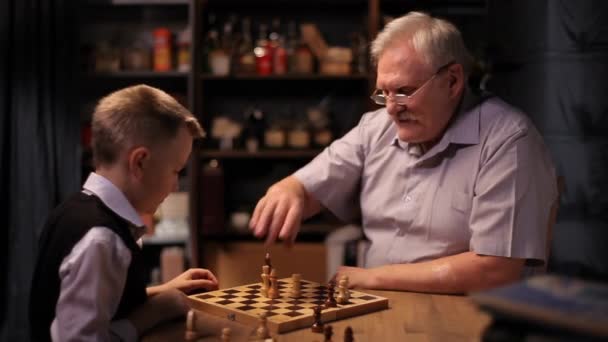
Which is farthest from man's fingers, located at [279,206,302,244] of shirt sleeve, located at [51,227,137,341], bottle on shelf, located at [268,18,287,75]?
bottle on shelf, located at [268,18,287,75]

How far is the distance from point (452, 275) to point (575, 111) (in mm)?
1547

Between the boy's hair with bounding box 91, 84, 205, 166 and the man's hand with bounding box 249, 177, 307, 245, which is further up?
the boy's hair with bounding box 91, 84, 205, 166

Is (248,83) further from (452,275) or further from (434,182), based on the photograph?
(452,275)

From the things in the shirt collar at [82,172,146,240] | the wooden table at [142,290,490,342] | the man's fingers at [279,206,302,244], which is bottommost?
the wooden table at [142,290,490,342]

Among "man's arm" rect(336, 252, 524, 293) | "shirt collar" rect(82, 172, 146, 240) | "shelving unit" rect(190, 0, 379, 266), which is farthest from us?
"shelving unit" rect(190, 0, 379, 266)

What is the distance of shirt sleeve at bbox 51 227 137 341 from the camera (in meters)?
1.26

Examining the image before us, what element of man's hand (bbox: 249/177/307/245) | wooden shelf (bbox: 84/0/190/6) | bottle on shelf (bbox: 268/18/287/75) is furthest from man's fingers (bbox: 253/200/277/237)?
wooden shelf (bbox: 84/0/190/6)

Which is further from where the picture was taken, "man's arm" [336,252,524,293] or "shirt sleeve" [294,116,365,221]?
"shirt sleeve" [294,116,365,221]

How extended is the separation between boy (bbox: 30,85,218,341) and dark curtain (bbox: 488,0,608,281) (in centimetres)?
201

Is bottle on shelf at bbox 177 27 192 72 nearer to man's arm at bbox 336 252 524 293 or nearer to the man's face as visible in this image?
the man's face

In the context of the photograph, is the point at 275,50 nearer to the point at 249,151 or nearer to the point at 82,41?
the point at 249,151

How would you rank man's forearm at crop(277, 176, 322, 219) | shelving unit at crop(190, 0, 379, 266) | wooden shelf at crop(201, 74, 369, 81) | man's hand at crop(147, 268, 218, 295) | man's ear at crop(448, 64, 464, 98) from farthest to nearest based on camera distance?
shelving unit at crop(190, 0, 379, 266) < wooden shelf at crop(201, 74, 369, 81) < man's forearm at crop(277, 176, 322, 219) < man's ear at crop(448, 64, 464, 98) < man's hand at crop(147, 268, 218, 295)

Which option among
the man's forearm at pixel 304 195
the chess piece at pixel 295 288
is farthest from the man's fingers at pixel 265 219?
the chess piece at pixel 295 288

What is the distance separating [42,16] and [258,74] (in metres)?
1.22
